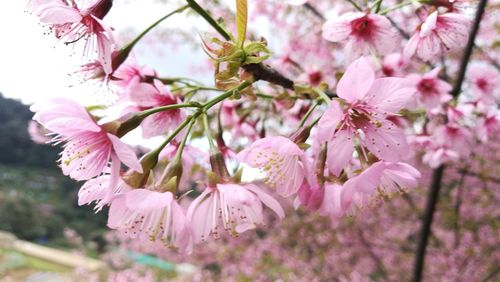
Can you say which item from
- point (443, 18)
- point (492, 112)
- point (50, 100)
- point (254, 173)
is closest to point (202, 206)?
point (254, 173)

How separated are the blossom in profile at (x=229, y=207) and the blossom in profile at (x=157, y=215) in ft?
0.06

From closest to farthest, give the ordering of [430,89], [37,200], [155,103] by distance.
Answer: [155,103] < [430,89] < [37,200]

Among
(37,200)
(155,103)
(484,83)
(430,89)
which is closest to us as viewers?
(155,103)

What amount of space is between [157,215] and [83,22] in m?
0.33

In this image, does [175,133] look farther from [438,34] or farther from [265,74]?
[438,34]

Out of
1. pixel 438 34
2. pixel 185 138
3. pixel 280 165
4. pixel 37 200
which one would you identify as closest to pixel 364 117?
pixel 280 165

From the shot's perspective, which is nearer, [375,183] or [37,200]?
[375,183]

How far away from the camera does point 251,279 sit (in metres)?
3.81

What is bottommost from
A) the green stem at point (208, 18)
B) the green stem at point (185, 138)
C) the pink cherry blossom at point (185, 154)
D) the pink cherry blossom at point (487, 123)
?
the pink cherry blossom at point (487, 123)

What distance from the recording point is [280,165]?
2.35 ft

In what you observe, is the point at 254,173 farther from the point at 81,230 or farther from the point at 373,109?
the point at 81,230

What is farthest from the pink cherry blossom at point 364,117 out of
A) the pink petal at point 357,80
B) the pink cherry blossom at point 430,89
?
the pink cherry blossom at point 430,89

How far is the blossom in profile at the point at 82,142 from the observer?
1.91ft

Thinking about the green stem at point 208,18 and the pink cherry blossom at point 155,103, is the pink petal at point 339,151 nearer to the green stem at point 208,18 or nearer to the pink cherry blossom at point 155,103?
the green stem at point 208,18
